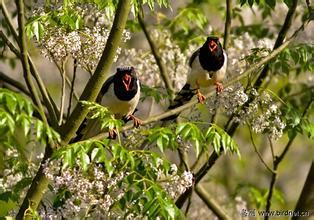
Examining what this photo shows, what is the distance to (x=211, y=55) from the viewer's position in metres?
5.84

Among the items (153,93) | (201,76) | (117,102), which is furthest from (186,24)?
(117,102)

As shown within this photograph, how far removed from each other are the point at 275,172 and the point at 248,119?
117cm

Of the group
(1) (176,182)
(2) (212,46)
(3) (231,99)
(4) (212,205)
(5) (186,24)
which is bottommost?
(4) (212,205)

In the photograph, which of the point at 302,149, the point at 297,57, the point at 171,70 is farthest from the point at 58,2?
the point at 302,149

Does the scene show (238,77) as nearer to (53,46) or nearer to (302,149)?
(53,46)

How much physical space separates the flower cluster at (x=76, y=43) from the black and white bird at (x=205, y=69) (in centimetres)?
113

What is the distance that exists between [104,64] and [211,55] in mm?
1617

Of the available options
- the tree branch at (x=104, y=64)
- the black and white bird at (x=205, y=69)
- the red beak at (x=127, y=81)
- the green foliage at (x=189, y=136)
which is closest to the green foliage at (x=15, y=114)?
the green foliage at (x=189, y=136)

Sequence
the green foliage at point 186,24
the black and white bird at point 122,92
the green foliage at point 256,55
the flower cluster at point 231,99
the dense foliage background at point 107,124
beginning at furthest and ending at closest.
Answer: the green foliage at point 186,24
the black and white bird at point 122,92
the green foliage at point 256,55
the flower cluster at point 231,99
the dense foliage background at point 107,124

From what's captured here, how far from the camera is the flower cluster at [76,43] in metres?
4.39

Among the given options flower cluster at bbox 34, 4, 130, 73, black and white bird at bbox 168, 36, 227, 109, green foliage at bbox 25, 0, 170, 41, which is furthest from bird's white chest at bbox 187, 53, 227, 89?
green foliage at bbox 25, 0, 170, 41

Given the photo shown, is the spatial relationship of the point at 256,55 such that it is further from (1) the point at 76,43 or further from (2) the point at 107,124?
(2) the point at 107,124

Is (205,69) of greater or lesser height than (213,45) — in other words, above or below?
below

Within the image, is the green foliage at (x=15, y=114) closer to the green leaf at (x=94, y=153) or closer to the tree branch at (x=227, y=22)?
the green leaf at (x=94, y=153)
